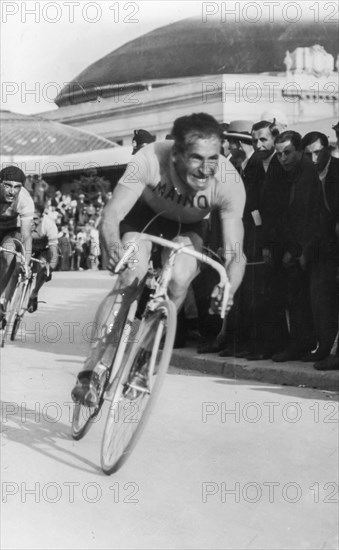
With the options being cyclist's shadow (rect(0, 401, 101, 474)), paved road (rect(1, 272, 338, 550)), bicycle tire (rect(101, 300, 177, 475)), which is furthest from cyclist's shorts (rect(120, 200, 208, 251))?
cyclist's shadow (rect(0, 401, 101, 474))

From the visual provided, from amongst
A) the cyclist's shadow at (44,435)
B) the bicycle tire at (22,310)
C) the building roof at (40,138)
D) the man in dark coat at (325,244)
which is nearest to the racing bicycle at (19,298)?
the bicycle tire at (22,310)

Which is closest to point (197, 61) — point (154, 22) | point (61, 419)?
point (154, 22)

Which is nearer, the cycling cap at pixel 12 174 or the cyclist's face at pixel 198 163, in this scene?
the cyclist's face at pixel 198 163

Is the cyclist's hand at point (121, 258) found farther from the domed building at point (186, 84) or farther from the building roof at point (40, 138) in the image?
the building roof at point (40, 138)

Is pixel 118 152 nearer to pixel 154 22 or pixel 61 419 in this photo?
pixel 154 22

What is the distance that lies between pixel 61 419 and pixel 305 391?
328cm

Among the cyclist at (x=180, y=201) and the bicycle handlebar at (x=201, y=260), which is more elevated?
the cyclist at (x=180, y=201)

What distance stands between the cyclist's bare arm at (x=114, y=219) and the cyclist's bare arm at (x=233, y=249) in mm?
137

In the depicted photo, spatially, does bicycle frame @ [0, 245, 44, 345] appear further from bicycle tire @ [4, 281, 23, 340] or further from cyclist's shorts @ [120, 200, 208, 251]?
cyclist's shorts @ [120, 200, 208, 251]

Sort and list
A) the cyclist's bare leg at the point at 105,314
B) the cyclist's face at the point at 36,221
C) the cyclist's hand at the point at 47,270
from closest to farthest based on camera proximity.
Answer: the cyclist's bare leg at the point at 105,314, the cyclist's face at the point at 36,221, the cyclist's hand at the point at 47,270

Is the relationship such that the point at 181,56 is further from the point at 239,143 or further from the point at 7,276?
the point at 7,276

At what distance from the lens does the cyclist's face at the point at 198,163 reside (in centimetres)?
125

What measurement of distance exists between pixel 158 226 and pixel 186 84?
50 cm

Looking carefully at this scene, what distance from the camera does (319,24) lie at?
80.0 inches
